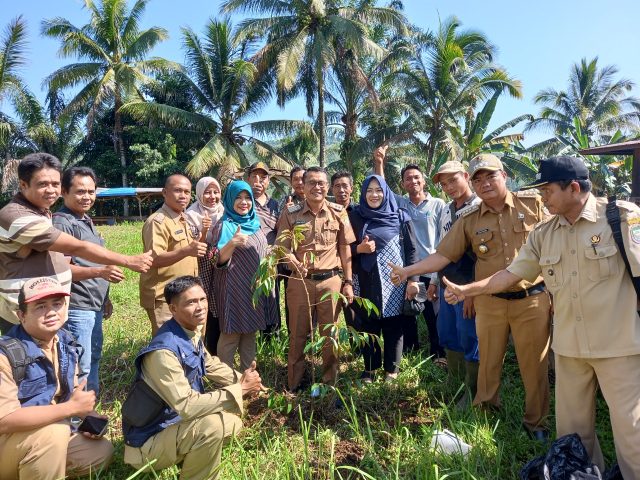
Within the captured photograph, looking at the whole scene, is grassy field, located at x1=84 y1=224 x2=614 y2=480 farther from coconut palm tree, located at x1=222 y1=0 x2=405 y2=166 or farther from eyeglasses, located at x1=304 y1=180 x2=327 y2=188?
coconut palm tree, located at x1=222 y1=0 x2=405 y2=166

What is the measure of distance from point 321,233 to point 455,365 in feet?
5.13

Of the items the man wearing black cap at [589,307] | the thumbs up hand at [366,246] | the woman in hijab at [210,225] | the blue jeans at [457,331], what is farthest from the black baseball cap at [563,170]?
the woman in hijab at [210,225]

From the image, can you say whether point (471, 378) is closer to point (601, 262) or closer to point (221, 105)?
point (601, 262)

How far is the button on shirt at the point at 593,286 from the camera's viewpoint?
7.62 feet

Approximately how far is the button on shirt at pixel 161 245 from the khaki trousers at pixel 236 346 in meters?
0.60

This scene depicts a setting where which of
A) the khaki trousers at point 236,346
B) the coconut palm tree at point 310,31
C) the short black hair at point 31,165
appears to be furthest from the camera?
the coconut palm tree at point 310,31

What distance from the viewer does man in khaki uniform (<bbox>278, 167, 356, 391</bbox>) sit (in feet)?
11.7

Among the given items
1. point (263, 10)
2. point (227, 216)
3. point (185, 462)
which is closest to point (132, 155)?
point (263, 10)

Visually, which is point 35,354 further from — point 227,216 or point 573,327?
point 573,327

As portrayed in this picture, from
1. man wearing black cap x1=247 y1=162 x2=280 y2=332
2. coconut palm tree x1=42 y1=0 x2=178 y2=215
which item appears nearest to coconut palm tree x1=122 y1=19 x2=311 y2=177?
coconut palm tree x1=42 y1=0 x2=178 y2=215

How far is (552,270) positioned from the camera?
102 inches

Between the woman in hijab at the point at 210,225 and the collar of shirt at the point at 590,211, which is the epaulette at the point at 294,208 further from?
the collar of shirt at the point at 590,211

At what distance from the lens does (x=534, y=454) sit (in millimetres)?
2850

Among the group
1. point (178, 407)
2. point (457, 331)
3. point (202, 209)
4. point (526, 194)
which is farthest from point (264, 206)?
point (178, 407)
